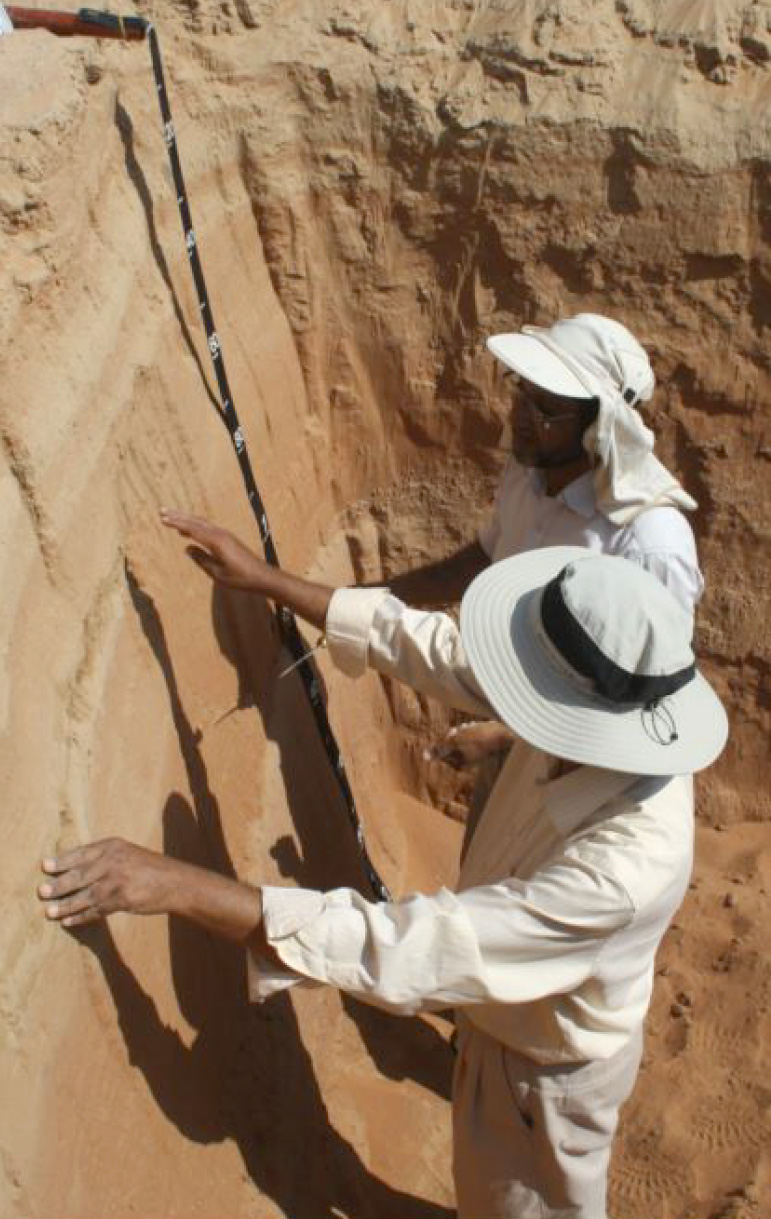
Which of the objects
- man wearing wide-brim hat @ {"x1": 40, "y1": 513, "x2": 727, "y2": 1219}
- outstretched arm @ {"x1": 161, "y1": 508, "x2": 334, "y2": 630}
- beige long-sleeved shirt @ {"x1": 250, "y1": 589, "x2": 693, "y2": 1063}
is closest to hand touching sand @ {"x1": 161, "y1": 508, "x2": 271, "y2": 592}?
outstretched arm @ {"x1": 161, "y1": 508, "x2": 334, "y2": 630}

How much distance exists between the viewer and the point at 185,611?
2838 millimetres

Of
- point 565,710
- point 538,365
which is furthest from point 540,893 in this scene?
point 538,365

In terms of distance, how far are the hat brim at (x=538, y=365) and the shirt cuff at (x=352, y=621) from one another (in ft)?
2.00

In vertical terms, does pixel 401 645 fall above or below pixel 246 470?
below

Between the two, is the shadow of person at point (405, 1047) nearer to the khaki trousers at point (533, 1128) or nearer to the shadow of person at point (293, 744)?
the shadow of person at point (293, 744)

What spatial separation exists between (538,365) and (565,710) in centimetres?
108

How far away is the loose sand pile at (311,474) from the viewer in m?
2.27

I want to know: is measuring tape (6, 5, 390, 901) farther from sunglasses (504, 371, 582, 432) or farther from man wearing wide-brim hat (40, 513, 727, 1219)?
man wearing wide-brim hat (40, 513, 727, 1219)

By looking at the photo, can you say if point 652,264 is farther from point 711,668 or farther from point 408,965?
point 408,965

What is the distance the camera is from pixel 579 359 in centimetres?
286

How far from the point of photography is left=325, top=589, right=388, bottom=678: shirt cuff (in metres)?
2.64

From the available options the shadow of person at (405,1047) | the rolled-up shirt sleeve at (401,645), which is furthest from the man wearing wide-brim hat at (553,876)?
the shadow of person at (405,1047)

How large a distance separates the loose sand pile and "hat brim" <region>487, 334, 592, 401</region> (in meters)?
0.79

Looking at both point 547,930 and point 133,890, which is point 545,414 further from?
point 133,890
